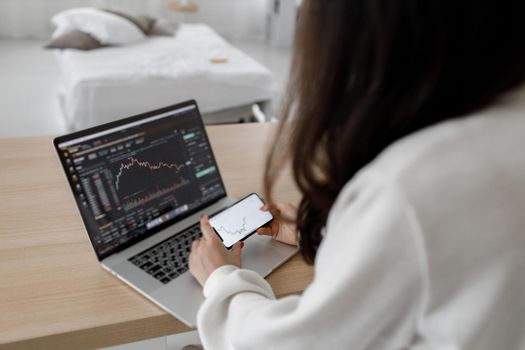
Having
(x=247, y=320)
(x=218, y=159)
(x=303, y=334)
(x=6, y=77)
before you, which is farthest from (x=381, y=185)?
(x=6, y=77)

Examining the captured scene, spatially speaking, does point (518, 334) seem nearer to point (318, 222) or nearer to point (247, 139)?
point (318, 222)

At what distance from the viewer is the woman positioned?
0.48 meters

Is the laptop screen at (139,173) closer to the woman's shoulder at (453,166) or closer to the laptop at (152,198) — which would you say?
the laptop at (152,198)

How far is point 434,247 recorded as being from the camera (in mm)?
477

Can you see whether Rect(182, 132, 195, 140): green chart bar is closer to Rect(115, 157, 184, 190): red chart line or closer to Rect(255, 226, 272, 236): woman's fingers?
Rect(115, 157, 184, 190): red chart line

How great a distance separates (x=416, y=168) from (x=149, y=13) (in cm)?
488

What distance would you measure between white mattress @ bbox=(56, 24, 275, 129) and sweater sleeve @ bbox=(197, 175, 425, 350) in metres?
2.19

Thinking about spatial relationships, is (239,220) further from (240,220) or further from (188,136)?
(188,136)

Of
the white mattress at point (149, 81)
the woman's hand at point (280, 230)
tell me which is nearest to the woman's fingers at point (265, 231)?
the woman's hand at point (280, 230)

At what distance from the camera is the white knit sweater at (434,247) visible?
48 cm

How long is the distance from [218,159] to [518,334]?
0.90 m

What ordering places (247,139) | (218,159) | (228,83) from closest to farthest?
(218,159), (247,139), (228,83)

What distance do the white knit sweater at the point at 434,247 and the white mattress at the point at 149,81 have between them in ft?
7.39

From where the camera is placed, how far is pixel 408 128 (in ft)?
1.79
